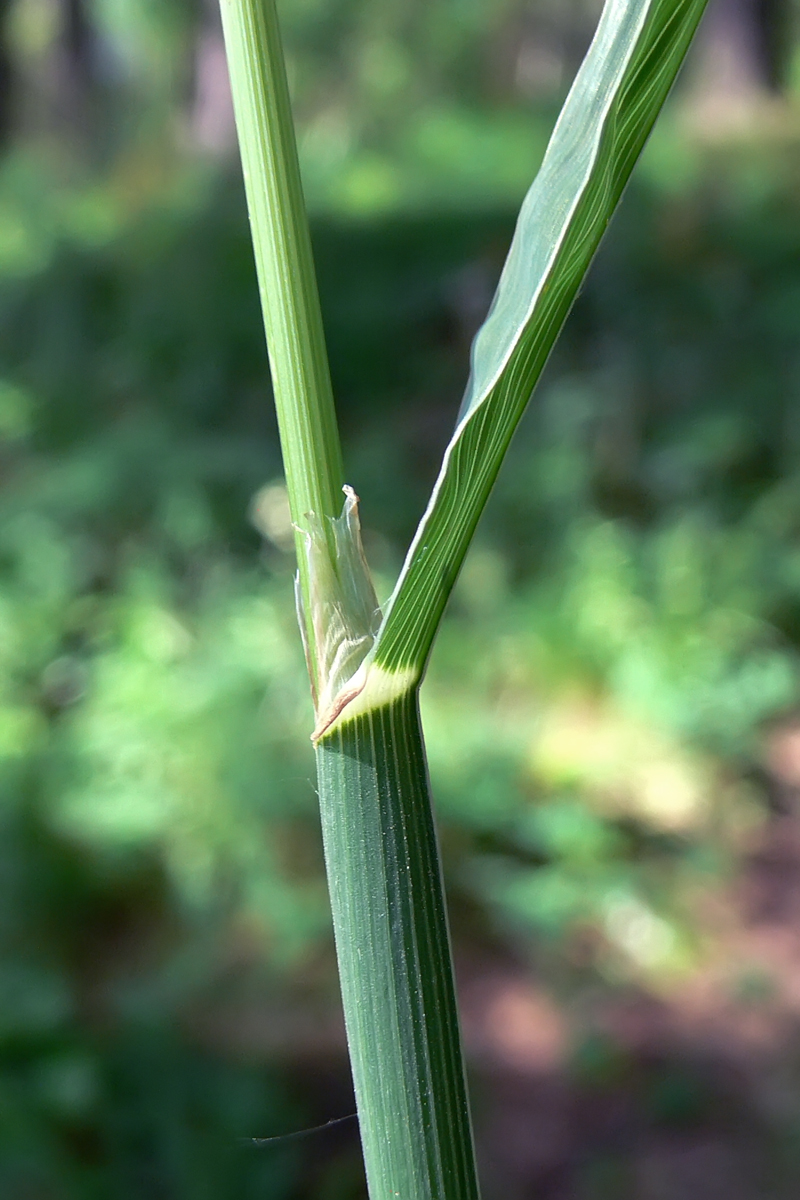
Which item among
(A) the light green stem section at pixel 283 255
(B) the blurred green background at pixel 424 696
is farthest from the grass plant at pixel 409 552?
(B) the blurred green background at pixel 424 696

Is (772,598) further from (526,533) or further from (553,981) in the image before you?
(553,981)

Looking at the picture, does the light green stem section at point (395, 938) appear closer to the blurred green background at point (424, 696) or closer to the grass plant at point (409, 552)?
the grass plant at point (409, 552)

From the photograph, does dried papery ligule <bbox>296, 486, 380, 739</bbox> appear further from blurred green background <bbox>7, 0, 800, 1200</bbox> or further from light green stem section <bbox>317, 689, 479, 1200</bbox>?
blurred green background <bbox>7, 0, 800, 1200</bbox>

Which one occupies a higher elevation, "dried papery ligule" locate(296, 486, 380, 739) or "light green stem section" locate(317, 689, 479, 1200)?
"dried papery ligule" locate(296, 486, 380, 739)

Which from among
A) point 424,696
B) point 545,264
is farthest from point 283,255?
point 424,696

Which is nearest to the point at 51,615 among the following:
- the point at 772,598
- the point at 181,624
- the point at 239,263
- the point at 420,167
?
the point at 181,624

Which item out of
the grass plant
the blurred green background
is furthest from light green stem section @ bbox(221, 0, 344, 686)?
the blurred green background

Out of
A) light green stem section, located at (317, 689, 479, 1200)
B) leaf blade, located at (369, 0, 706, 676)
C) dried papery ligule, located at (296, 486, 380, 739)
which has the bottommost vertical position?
light green stem section, located at (317, 689, 479, 1200)

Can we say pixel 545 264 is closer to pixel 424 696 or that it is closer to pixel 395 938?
pixel 395 938
